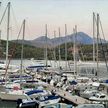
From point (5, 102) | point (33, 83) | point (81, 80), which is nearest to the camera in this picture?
point (5, 102)

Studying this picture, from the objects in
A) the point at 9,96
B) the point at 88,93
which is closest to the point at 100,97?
the point at 88,93

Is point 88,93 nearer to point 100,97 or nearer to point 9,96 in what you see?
point 100,97

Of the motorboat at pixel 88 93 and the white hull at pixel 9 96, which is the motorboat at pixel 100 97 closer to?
the motorboat at pixel 88 93

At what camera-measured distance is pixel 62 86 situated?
40.2 m

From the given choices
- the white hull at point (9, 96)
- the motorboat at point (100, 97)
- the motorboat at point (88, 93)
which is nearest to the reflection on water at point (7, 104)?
the white hull at point (9, 96)

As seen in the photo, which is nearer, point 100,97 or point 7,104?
point 100,97

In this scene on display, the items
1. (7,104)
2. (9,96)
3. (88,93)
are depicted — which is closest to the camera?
(7,104)

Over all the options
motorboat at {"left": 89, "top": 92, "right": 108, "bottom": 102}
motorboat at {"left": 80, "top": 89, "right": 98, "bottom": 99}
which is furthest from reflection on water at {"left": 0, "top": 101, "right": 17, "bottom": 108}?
motorboat at {"left": 89, "top": 92, "right": 108, "bottom": 102}

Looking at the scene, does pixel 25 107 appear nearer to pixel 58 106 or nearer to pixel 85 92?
pixel 58 106

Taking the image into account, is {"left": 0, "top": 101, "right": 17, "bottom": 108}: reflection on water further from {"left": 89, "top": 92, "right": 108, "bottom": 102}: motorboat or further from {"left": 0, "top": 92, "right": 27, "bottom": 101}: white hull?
{"left": 89, "top": 92, "right": 108, "bottom": 102}: motorboat

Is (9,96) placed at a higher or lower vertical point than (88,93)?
lower

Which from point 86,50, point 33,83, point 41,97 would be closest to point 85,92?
point 41,97

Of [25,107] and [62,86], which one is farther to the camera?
[62,86]

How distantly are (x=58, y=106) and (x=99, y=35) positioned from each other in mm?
18840
